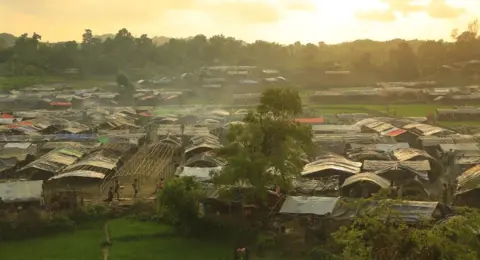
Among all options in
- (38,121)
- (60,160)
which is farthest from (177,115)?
(60,160)

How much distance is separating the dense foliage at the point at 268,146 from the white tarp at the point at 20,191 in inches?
223

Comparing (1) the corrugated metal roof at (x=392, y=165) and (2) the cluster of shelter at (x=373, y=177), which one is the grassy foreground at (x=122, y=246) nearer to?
(2) the cluster of shelter at (x=373, y=177)

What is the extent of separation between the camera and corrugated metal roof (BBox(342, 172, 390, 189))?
62.3 ft

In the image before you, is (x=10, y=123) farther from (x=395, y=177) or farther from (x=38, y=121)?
(x=395, y=177)

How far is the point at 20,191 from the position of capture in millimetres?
18016

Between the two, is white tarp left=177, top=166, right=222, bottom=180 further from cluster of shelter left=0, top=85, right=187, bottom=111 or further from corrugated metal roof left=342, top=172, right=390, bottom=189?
cluster of shelter left=0, top=85, right=187, bottom=111

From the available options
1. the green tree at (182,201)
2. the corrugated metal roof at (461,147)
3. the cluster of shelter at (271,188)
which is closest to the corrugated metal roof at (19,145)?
the cluster of shelter at (271,188)

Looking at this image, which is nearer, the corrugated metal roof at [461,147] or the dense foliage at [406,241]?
the dense foliage at [406,241]

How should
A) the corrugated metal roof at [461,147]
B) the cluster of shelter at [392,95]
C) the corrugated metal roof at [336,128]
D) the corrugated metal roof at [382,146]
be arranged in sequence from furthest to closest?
the cluster of shelter at [392,95], the corrugated metal roof at [336,128], the corrugated metal roof at [382,146], the corrugated metal roof at [461,147]

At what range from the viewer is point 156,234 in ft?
54.6

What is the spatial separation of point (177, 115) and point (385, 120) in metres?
13.9

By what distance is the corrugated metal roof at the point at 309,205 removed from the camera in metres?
16.0

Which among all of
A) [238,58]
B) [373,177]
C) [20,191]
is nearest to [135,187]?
[20,191]

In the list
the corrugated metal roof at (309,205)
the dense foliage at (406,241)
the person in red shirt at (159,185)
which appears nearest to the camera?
the dense foliage at (406,241)
